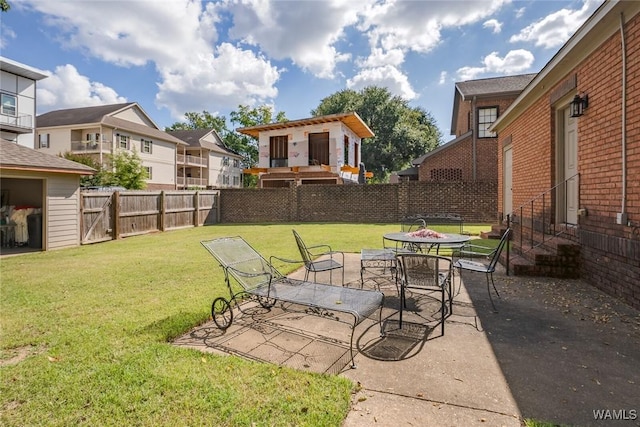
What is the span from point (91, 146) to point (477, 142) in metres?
29.9

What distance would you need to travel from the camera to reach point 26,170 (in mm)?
8930

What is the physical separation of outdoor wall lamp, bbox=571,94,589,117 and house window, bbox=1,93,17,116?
96.3 ft

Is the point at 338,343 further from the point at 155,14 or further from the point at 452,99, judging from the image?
the point at 452,99

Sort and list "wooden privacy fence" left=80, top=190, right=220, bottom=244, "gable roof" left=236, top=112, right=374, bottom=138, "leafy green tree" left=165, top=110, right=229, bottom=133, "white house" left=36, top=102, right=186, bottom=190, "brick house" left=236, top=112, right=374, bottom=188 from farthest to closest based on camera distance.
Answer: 1. "leafy green tree" left=165, top=110, right=229, bottom=133
2. "white house" left=36, top=102, right=186, bottom=190
3. "brick house" left=236, top=112, right=374, bottom=188
4. "gable roof" left=236, top=112, right=374, bottom=138
5. "wooden privacy fence" left=80, top=190, right=220, bottom=244

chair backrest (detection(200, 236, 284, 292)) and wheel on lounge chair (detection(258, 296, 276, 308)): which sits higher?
chair backrest (detection(200, 236, 284, 292))

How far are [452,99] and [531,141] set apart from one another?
1819 centimetres

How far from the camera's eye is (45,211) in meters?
9.82

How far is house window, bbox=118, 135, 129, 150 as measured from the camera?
27797 mm

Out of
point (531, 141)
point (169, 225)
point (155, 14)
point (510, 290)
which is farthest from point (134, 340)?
point (169, 225)

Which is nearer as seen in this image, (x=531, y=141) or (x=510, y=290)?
(x=510, y=290)

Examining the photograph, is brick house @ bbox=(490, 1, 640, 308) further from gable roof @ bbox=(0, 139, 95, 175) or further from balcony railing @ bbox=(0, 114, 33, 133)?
balcony railing @ bbox=(0, 114, 33, 133)

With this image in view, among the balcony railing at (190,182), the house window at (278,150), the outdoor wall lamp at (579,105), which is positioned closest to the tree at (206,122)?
the balcony railing at (190,182)

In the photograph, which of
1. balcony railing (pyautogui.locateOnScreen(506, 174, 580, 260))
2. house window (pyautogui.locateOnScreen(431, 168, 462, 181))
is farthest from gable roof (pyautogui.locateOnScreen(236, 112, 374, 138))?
balcony railing (pyautogui.locateOnScreen(506, 174, 580, 260))

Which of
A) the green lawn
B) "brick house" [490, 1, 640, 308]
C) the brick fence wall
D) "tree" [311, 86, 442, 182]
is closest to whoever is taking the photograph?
the green lawn
